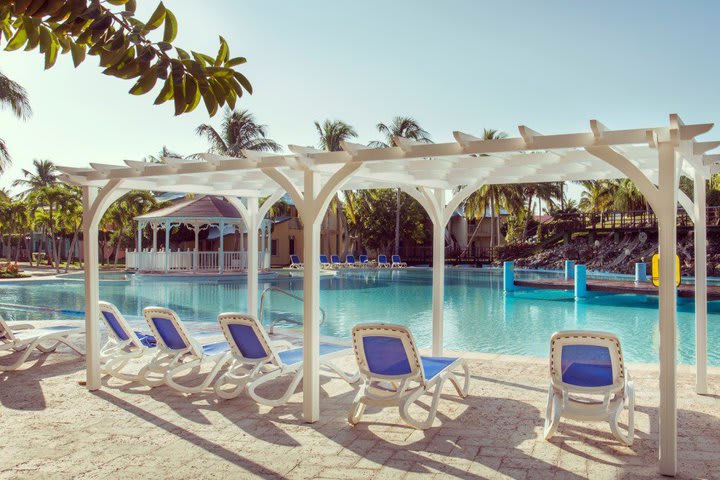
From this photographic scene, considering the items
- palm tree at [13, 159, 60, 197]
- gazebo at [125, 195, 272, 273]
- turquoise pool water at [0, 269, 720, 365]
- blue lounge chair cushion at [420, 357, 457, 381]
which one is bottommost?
turquoise pool water at [0, 269, 720, 365]

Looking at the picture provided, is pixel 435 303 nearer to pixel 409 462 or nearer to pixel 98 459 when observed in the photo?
pixel 409 462

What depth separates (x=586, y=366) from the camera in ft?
17.4

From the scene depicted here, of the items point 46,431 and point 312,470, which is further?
point 46,431

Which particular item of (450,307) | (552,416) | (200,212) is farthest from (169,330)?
(200,212)

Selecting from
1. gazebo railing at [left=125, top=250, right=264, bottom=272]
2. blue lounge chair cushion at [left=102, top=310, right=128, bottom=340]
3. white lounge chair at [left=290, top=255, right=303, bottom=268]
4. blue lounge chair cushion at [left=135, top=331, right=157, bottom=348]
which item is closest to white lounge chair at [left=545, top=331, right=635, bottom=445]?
blue lounge chair cushion at [left=102, top=310, right=128, bottom=340]

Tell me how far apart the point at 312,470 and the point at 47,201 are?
32.6 meters

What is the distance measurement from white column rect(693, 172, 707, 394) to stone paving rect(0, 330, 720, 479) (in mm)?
269

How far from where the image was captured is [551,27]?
1575cm

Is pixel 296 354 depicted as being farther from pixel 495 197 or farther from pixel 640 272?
pixel 495 197

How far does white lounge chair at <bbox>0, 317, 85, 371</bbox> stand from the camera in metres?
8.36

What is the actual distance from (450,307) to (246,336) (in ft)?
39.8

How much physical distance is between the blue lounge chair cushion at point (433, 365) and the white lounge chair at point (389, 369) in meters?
0.08

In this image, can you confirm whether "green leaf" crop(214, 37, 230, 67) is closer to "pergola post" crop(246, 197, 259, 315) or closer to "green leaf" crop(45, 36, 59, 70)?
"green leaf" crop(45, 36, 59, 70)

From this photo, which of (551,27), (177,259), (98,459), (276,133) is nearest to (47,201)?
(177,259)
